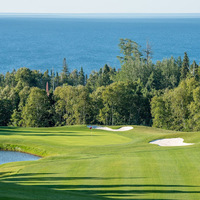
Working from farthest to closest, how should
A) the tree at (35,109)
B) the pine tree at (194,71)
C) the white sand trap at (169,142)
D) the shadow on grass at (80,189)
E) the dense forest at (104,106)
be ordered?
the pine tree at (194,71) → the tree at (35,109) → the dense forest at (104,106) → the white sand trap at (169,142) → the shadow on grass at (80,189)

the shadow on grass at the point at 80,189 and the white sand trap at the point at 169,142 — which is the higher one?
the shadow on grass at the point at 80,189

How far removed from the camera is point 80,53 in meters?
200

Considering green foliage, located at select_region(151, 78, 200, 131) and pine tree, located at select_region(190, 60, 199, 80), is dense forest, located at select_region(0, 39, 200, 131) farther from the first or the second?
pine tree, located at select_region(190, 60, 199, 80)

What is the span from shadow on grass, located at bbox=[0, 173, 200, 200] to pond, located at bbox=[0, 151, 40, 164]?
41.5 feet

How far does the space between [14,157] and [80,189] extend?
54.7ft

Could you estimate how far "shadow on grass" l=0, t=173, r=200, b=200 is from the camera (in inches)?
634

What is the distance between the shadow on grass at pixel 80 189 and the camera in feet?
52.9

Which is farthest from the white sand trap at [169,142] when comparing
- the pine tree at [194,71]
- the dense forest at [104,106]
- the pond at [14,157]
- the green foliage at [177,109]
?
the pine tree at [194,71]

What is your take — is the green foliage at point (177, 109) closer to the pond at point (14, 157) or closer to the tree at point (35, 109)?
the tree at point (35, 109)

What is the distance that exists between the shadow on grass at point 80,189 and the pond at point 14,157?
12.6 meters

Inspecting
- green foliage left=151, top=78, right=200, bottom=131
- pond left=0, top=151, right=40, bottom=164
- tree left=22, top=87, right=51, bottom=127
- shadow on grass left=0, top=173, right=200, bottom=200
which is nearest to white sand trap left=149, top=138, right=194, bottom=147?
pond left=0, top=151, right=40, bottom=164

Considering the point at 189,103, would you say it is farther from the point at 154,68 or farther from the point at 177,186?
the point at 177,186

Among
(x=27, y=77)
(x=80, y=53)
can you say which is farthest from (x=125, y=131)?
(x=80, y=53)

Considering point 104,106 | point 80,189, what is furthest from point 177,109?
point 80,189
